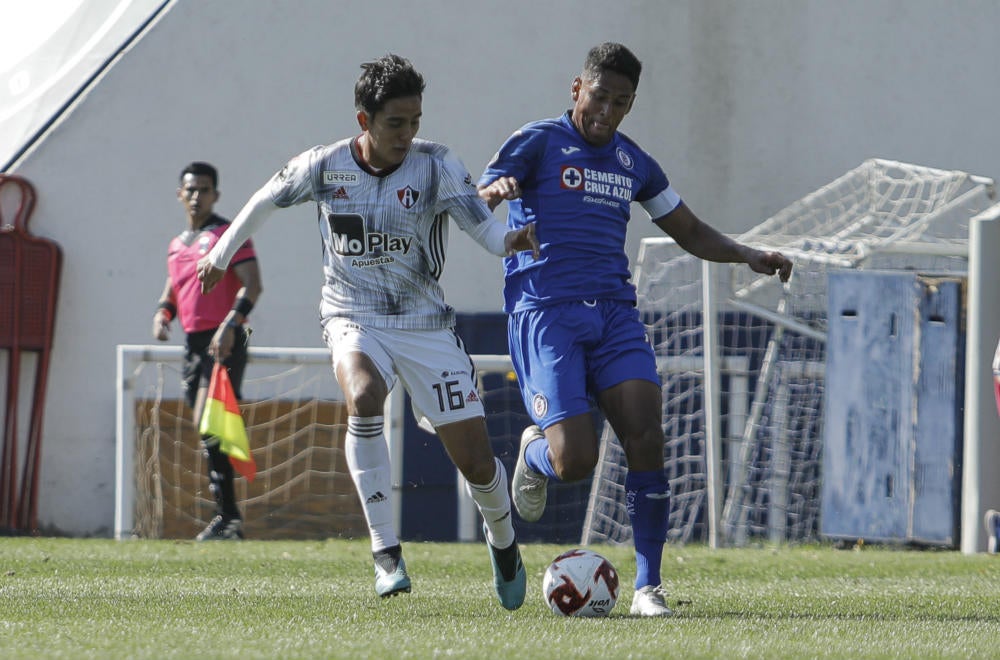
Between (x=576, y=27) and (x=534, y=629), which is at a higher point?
(x=576, y=27)

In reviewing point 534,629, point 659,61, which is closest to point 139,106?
point 659,61

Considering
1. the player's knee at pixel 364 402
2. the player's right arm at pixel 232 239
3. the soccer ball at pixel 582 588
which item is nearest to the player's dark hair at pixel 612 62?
the player's right arm at pixel 232 239

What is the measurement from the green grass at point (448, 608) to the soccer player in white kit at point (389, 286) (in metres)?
0.42

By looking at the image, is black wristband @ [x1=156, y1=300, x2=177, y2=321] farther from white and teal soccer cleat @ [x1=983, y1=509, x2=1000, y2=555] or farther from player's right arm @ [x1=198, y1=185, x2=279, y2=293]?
white and teal soccer cleat @ [x1=983, y1=509, x2=1000, y2=555]

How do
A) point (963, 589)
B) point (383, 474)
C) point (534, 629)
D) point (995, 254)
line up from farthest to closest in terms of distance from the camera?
point (995, 254)
point (963, 589)
point (383, 474)
point (534, 629)

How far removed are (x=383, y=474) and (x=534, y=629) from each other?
130 centimetres

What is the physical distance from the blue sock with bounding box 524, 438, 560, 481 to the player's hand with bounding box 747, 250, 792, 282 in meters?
1.11

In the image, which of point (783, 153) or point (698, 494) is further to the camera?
point (783, 153)

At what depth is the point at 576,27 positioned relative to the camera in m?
14.5

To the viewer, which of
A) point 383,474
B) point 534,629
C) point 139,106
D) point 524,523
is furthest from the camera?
point 139,106

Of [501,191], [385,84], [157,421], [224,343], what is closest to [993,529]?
[224,343]

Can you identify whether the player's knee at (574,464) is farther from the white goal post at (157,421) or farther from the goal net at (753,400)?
the goal net at (753,400)

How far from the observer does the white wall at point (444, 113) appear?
13.7m

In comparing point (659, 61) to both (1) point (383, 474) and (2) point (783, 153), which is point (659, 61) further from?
(1) point (383, 474)
